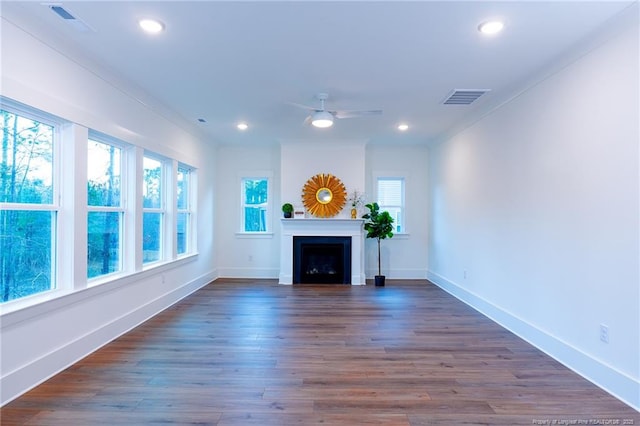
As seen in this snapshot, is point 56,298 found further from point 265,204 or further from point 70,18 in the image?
point 265,204

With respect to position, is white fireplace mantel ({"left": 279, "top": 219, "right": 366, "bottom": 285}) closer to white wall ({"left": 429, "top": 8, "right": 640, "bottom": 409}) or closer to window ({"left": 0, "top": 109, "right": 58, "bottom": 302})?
white wall ({"left": 429, "top": 8, "right": 640, "bottom": 409})

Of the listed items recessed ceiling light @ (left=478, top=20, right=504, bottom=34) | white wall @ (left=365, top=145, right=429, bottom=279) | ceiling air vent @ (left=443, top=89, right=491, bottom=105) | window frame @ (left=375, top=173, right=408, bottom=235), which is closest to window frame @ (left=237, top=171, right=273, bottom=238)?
white wall @ (left=365, top=145, right=429, bottom=279)

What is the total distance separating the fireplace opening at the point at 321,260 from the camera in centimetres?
646

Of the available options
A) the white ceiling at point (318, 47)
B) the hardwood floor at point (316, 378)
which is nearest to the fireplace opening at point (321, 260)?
the hardwood floor at point (316, 378)

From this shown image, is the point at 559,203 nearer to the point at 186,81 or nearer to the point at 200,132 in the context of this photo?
the point at 186,81

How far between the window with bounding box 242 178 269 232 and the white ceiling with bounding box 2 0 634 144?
2657 mm

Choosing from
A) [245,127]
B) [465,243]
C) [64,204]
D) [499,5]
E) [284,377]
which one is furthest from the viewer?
[245,127]

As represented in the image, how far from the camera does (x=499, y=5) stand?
90.6 inches

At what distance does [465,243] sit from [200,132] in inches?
178

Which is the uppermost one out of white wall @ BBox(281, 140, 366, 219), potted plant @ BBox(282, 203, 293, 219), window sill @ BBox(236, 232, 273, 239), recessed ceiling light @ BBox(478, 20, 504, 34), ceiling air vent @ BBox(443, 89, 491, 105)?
recessed ceiling light @ BBox(478, 20, 504, 34)

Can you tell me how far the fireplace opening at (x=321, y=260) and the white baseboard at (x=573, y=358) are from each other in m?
2.53

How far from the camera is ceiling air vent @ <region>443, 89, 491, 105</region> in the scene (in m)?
3.82

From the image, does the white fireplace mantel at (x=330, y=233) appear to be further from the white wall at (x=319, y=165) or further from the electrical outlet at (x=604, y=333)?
the electrical outlet at (x=604, y=333)

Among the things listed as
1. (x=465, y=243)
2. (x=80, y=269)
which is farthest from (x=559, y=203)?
(x=80, y=269)
